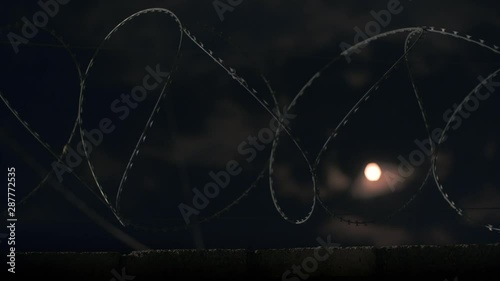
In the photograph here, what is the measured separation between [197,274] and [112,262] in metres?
0.91

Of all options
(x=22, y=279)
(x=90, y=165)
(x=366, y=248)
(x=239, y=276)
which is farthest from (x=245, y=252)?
(x=22, y=279)

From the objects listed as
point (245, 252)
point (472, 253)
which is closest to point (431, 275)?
point (472, 253)

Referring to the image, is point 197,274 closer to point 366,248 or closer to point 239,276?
point 239,276

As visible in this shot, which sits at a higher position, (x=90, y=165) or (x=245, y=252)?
(x=90, y=165)

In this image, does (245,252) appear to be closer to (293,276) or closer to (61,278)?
(293,276)

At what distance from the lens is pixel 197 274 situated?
227 inches

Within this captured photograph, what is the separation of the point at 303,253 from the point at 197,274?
114 cm

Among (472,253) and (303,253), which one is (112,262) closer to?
(303,253)

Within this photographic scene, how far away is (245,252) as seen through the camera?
5.82 m

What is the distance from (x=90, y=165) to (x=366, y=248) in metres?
3.05

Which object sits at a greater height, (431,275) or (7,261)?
(7,261)

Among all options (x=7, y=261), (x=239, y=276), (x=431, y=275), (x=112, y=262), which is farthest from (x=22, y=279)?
(x=431, y=275)

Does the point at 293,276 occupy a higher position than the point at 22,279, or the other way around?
the point at 22,279

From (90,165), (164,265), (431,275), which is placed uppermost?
(90,165)
